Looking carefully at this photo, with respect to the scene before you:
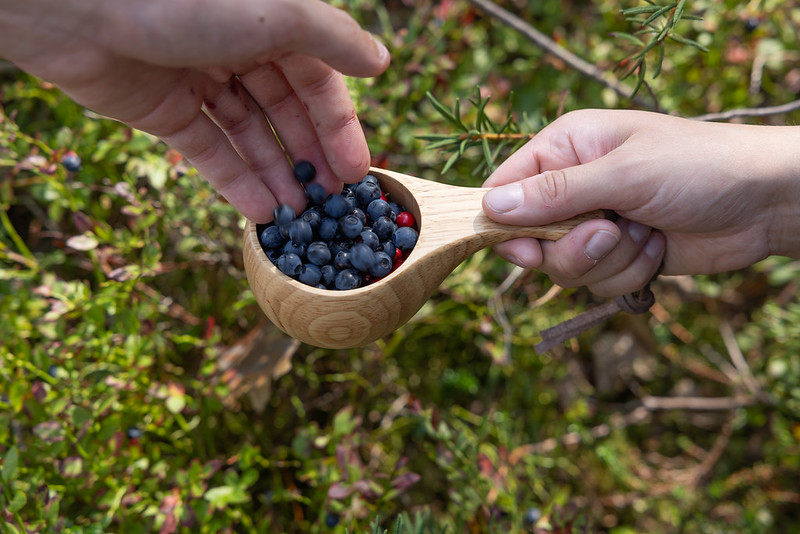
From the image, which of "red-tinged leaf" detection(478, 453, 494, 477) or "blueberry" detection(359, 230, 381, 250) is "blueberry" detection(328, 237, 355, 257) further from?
"red-tinged leaf" detection(478, 453, 494, 477)

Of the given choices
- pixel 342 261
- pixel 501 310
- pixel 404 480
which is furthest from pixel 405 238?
pixel 501 310

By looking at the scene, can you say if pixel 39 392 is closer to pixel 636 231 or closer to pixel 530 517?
pixel 530 517

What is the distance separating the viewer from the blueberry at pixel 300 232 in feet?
4.65

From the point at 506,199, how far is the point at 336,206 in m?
0.42

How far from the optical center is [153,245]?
171 centimetres

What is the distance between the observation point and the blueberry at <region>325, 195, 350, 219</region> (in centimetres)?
150

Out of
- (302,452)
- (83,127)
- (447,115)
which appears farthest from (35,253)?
(447,115)

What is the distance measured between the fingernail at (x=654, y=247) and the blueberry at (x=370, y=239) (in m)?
0.77

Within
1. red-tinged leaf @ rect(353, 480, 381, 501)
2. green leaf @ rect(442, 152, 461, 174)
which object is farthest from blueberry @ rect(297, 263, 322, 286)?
red-tinged leaf @ rect(353, 480, 381, 501)

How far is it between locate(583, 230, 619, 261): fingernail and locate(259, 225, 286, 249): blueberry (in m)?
0.76

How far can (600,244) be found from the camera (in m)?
1.44

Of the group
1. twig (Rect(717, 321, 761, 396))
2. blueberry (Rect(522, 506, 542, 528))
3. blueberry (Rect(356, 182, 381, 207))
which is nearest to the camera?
blueberry (Rect(356, 182, 381, 207))

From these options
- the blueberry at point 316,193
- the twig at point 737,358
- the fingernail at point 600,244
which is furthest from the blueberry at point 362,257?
the twig at point 737,358

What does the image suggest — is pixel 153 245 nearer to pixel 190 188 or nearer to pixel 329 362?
pixel 190 188
